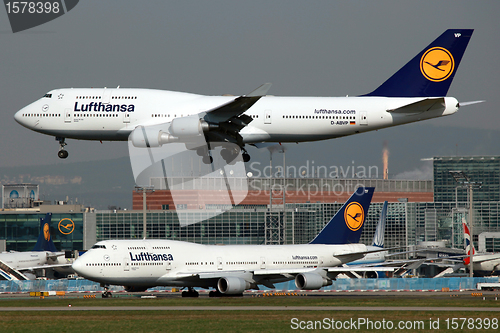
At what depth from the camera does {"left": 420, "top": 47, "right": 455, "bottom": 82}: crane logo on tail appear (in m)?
56.9

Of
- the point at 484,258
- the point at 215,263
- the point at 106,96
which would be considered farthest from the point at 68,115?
the point at 484,258

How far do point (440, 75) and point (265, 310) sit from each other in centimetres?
2639

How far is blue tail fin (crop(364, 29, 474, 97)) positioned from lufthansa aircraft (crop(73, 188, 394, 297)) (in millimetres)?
16722

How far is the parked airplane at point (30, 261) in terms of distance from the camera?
84.1 metres

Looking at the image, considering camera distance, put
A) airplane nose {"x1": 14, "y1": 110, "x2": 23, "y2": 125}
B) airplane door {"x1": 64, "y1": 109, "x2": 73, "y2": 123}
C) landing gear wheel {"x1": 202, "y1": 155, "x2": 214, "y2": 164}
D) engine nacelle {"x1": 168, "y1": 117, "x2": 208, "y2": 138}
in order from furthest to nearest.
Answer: airplane nose {"x1": 14, "y1": 110, "x2": 23, "y2": 125} → airplane door {"x1": 64, "y1": 109, "x2": 73, "y2": 123} → landing gear wheel {"x1": 202, "y1": 155, "x2": 214, "y2": 164} → engine nacelle {"x1": 168, "y1": 117, "x2": 208, "y2": 138}

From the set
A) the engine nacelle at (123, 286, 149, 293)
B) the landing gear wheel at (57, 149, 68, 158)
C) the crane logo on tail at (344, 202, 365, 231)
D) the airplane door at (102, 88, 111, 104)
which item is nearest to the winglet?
the airplane door at (102, 88, 111, 104)

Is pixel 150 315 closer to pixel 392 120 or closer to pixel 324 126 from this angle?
pixel 324 126

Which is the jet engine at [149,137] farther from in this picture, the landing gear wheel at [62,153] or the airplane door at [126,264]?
the airplane door at [126,264]

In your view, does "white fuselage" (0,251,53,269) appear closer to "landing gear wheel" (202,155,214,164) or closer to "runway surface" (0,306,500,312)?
"runway surface" (0,306,500,312)

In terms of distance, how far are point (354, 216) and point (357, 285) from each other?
7717 mm

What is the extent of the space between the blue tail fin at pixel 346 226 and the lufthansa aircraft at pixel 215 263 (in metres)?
0.10

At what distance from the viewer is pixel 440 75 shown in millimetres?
57000

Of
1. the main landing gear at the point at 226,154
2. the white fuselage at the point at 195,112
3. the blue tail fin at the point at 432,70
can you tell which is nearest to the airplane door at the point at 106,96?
the white fuselage at the point at 195,112

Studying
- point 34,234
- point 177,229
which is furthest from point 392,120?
point 34,234
